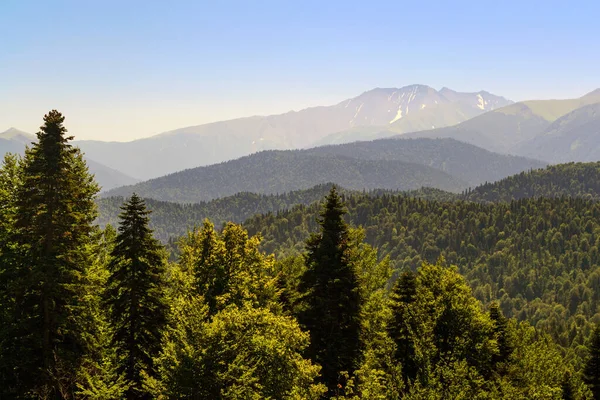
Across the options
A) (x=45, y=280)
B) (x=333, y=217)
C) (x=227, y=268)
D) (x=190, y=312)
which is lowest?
(x=190, y=312)

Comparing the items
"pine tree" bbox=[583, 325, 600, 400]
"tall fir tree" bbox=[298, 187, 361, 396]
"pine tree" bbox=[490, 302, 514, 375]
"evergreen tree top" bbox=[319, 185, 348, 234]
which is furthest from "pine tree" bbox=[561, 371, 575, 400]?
Result: "evergreen tree top" bbox=[319, 185, 348, 234]

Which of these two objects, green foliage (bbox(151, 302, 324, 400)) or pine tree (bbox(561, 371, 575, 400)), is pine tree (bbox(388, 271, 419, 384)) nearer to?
green foliage (bbox(151, 302, 324, 400))

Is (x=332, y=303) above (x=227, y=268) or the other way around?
the other way around

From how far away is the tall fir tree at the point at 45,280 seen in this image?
30.5 m

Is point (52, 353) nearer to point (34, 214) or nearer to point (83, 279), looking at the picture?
point (83, 279)

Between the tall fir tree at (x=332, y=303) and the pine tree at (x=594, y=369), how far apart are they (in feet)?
110

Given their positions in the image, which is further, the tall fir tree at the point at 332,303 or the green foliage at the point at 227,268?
the tall fir tree at the point at 332,303

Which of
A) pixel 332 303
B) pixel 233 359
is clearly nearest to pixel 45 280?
pixel 233 359

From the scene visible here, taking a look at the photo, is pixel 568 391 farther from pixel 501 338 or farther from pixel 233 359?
pixel 233 359

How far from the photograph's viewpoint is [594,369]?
173 feet

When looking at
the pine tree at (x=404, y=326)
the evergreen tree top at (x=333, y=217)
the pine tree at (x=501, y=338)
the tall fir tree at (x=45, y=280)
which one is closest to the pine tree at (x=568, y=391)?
the pine tree at (x=501, y=338)

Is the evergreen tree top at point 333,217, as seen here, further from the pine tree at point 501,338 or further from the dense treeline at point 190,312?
the pine tree at point 501,338

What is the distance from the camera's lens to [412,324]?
34.4 m

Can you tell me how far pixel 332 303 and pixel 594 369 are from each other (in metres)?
36.5
